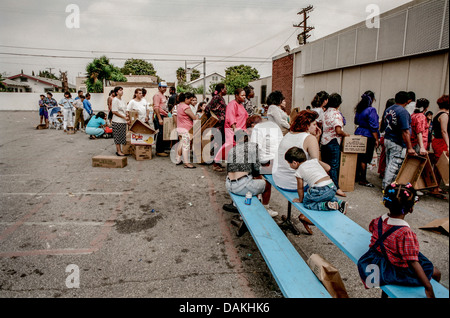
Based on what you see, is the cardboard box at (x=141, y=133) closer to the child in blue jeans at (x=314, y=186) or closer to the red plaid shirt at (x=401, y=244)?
the child in blue jeans at (x=314, y=186)

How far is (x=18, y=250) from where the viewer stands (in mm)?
3504

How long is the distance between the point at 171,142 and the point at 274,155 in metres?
5.34

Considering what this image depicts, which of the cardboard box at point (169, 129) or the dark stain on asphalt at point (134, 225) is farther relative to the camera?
the cardboard box at point (169, 129)

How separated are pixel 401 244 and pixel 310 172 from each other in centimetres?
155

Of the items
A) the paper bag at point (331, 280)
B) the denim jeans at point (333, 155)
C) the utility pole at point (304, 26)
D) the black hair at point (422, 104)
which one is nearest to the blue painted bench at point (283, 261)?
the paper bag at point (331, 280)

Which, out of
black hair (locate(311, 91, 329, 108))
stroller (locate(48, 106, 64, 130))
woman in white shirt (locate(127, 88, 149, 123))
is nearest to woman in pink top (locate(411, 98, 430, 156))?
black hair (locate(311, 91, 329, 108))

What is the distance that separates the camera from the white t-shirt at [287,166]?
4.00 m

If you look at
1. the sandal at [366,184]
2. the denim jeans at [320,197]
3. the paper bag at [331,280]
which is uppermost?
the denim jeans at [320,197]

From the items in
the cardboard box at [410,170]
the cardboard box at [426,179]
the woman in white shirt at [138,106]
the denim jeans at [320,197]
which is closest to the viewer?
the denim jeans at [320,197]

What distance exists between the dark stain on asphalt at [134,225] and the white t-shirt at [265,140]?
6.48 feet

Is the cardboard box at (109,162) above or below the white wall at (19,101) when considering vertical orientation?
below

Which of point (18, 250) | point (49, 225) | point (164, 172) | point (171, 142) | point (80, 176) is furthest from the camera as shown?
point (171, 142)

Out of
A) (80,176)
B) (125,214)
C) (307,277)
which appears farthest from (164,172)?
(307,277)
